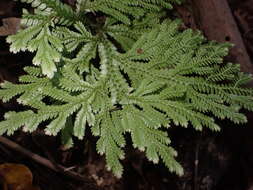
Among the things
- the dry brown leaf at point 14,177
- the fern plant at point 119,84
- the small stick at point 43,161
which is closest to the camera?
the fern plant at point 119,84

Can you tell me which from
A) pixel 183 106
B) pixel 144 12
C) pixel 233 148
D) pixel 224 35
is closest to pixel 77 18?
pixel 144 12

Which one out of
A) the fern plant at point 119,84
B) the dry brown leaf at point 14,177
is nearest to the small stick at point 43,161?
the dry brown leaf at point 14,177

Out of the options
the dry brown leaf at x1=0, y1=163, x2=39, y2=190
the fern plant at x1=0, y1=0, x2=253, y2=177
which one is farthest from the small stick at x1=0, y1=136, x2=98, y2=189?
the fern plant at x1=0, y1=0, x2=253, y2=177

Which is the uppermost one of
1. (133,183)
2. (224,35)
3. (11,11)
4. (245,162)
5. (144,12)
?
(11,11)

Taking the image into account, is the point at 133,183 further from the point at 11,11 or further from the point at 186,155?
the point at 11,11

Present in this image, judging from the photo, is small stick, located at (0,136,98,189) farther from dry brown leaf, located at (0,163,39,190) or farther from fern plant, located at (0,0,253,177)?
fern plant, located at (0,0,253,177)

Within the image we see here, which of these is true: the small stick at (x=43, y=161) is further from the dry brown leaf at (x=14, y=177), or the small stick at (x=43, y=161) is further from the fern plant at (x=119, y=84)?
the fern plant at (x=119, y=84)
